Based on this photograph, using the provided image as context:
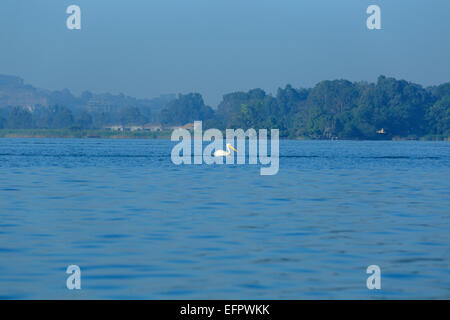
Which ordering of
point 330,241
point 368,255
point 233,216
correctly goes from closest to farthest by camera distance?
1. point 368,255
2. point 330,241
3. point 233,216

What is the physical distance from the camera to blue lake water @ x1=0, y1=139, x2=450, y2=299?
1521 cm

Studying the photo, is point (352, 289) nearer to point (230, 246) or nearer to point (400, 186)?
point (230, 246)

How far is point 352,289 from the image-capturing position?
15.1 m

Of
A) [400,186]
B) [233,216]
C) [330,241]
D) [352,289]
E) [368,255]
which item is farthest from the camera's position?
[400,186]

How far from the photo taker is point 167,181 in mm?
41969

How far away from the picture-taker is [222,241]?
66.9 ft

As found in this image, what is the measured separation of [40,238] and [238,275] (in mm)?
6705

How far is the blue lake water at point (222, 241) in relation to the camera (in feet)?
49.9

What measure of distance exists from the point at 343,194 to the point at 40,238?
57.4 ft
